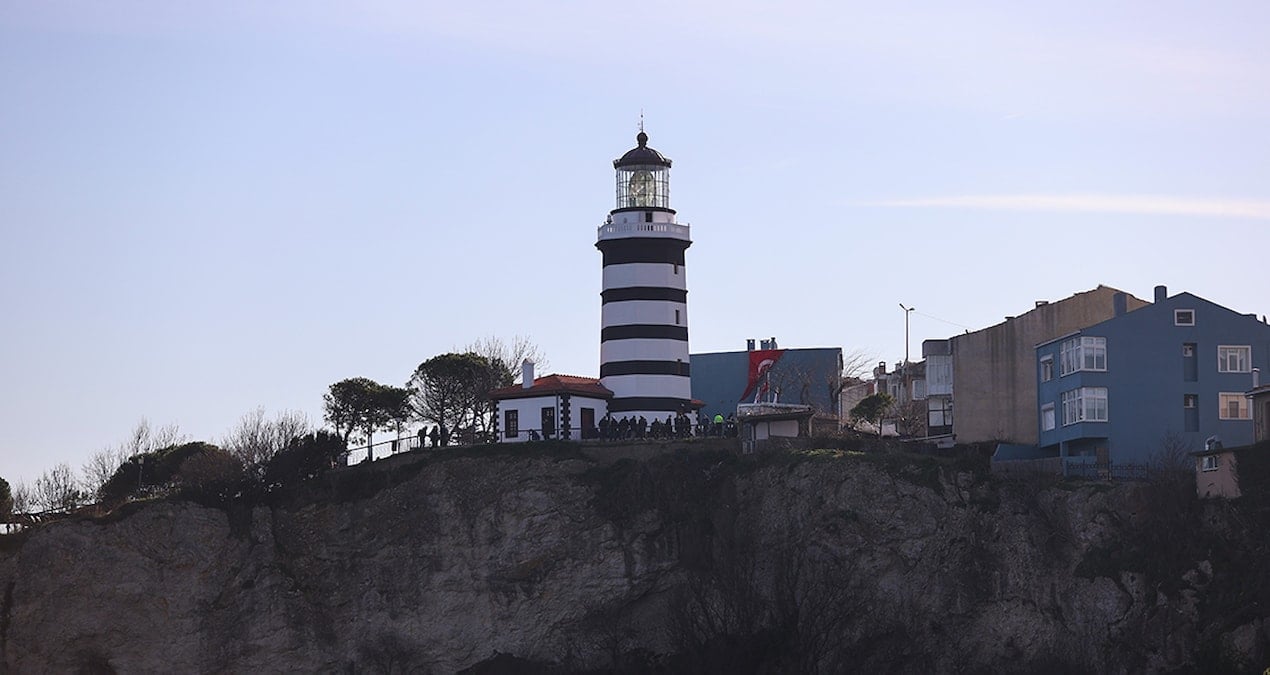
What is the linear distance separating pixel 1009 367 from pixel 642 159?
17.0 meters

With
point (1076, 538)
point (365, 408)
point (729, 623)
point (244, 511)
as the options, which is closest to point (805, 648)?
point (729, 623)

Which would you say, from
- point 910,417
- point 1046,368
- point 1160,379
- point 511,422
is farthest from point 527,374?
point 1160,379

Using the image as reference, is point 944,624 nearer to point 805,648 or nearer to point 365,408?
point 805,648

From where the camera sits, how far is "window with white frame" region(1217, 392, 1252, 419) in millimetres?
73125

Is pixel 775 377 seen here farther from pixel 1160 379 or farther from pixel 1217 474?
pixel 1217 474

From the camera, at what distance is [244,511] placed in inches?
3031

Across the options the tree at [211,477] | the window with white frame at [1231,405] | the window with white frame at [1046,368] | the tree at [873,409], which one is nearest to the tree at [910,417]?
the tree at [873,409]

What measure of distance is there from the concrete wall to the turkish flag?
24.2 m

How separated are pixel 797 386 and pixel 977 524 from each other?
31529 millimetres

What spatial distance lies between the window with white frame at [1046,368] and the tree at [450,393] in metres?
26.1

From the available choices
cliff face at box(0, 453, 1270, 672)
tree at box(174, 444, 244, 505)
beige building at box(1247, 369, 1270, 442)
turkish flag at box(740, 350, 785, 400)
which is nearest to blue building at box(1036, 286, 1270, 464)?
beige building at box(1247, 369, 1270, 442)

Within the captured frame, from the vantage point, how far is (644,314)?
83.9 metres

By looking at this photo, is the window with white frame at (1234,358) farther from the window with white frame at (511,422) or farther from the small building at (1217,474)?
the window with white frame at (511,422)

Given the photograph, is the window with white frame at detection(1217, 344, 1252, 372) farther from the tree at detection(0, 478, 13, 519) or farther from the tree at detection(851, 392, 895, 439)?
the tree at detection(0, 478, 13, 519)
